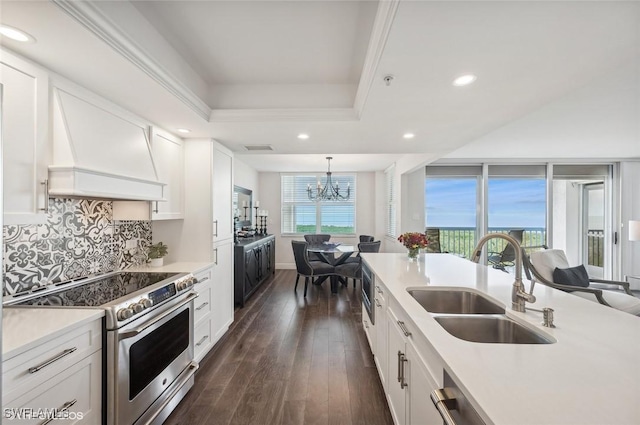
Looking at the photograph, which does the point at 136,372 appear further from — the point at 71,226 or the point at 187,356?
the point at 71,226

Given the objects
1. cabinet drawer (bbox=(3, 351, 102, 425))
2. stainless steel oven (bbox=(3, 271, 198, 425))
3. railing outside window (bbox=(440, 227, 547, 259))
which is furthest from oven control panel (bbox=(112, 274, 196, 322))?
railing outside window (bbox=(440, 227, 547, 259))

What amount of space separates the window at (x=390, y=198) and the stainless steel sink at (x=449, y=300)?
394cm

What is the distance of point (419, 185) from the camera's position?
529cm

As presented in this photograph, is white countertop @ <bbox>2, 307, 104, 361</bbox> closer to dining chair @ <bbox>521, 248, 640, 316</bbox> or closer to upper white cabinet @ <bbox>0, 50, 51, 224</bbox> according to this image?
upper white cabinet @ <bbox>0, 50, 51, 224</bbox>

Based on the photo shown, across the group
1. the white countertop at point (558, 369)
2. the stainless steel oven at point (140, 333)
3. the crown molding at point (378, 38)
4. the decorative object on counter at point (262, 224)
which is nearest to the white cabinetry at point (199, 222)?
the stainless steel oven at point (140, 333)

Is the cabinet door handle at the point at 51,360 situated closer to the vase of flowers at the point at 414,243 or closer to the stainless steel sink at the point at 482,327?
the stainless steel sink at the point at 482,327

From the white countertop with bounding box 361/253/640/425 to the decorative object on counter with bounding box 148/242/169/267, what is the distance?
7.52ft

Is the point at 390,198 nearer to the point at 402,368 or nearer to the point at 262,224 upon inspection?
the point at 262,224

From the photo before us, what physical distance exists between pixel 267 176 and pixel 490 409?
6.63 meters

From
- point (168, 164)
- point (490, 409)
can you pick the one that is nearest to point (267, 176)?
point (168, 164)

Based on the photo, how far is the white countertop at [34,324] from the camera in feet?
3.59

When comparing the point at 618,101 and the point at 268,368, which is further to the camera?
the point at 618,101

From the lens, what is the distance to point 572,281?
313cm

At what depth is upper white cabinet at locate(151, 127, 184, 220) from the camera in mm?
2434
